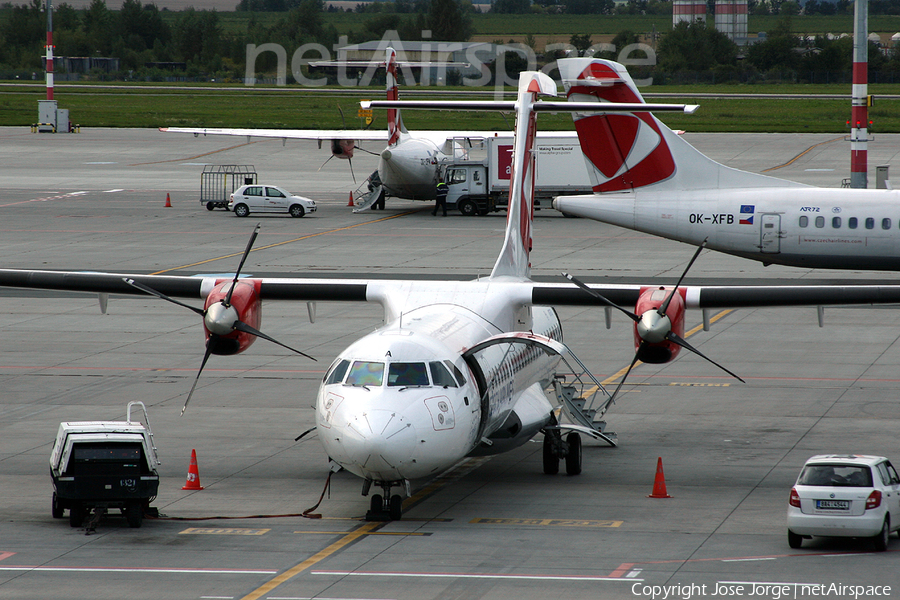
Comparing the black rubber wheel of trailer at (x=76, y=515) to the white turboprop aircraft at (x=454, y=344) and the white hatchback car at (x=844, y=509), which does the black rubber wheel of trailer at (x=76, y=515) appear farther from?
the white hatchback car at (x=844, y=509)

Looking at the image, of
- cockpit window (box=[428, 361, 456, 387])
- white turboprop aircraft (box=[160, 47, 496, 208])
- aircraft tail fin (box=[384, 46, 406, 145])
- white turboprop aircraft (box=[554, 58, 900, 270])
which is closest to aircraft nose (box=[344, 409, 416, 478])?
cockpit window (box=[428, 361, 456, 387])

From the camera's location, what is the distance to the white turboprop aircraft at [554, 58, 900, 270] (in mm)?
35469

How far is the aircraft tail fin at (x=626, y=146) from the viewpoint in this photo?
35094 mm

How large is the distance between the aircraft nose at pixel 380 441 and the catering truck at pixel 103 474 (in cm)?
324

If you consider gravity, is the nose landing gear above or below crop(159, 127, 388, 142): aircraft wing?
below

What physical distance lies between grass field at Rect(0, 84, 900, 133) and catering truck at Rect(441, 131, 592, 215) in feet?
142

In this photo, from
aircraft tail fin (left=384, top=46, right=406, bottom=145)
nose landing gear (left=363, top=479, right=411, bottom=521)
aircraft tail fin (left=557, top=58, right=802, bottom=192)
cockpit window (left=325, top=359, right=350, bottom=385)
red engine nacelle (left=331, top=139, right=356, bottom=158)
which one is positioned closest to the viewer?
cockpit window (left=325, top=359, right=350, bottom=385)

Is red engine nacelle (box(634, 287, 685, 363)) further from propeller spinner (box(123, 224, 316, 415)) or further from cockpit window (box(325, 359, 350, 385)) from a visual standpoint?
propeller spinner (box(123, 224, 316, 415))

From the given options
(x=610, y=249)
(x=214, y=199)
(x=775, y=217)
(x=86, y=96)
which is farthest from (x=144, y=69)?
(x=775, y=217)

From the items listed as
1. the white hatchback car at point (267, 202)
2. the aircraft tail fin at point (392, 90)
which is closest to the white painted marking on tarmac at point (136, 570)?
the white hatchback car at point (267, 202)

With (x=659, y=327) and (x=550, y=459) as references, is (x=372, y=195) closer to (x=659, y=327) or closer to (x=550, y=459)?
(x=550, y=459)

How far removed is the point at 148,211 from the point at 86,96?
86.9 metres

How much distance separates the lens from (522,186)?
941 inches

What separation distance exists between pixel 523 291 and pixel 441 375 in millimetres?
4123
